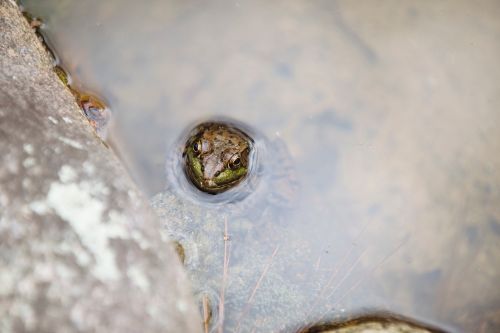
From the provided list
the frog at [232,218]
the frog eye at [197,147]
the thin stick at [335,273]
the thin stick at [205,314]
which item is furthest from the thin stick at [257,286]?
the frog eye at [197,147]

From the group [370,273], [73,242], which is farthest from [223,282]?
[73,242]

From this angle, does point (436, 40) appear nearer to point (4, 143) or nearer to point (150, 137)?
point (150, 137)

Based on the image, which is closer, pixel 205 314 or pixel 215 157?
pixel 205 314

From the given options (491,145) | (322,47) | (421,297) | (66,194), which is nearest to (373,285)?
(421,297)

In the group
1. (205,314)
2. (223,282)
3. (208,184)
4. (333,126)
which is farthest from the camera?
(333,126)

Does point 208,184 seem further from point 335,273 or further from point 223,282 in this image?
point 335,273

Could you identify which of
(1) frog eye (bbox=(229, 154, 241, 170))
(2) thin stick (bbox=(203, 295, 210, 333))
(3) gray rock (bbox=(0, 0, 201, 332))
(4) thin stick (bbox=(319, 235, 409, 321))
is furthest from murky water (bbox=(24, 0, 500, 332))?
(3) gray rock (bbox=(0, 0, 201, 332))

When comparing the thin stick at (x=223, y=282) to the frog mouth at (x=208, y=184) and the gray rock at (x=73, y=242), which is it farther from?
the gray rock at (x=73, y=242)

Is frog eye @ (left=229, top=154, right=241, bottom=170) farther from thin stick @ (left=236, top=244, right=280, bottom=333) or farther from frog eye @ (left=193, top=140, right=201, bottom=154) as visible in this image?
thin stick @ (left=236, top=244, right=280, bottom=333)
